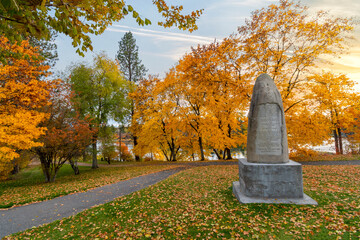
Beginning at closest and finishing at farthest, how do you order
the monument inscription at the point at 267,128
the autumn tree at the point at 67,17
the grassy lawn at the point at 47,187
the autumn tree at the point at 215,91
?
1. the autumn tree at the point at 67,17
2. the monument inscription at the point at 267,128
3. the grassy lawn at the point at 47,187
4. the autumn tree at the point at 215,91

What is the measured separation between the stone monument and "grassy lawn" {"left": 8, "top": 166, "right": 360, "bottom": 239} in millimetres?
452

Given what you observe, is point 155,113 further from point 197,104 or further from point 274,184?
point 274,184

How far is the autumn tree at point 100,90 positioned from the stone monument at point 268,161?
1730 centimetres

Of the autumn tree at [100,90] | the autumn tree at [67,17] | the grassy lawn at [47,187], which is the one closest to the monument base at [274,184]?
the autumn tree at [67,17]

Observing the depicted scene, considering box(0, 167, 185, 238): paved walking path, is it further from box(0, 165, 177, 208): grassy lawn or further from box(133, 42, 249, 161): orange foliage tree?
box(133, 42, 249, 161): orange foliage tree

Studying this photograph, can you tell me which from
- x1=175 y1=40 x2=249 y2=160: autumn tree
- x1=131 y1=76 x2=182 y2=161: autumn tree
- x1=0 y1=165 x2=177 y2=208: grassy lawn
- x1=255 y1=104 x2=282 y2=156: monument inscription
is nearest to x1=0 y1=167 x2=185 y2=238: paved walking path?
x1=0 y1=165 x2=177 y2=208: grassy lawn

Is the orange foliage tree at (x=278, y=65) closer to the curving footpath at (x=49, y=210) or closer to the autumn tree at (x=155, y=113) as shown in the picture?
the autumn tree at (x=155, y=113)

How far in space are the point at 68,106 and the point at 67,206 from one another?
9.52 metres

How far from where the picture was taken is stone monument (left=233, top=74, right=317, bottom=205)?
569 centimetres

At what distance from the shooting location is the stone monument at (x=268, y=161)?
569 cm

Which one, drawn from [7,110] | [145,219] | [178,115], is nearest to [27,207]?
[7,110]

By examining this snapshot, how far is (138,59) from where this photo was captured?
31.2 m

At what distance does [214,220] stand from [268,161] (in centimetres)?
276

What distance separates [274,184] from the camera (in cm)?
577
